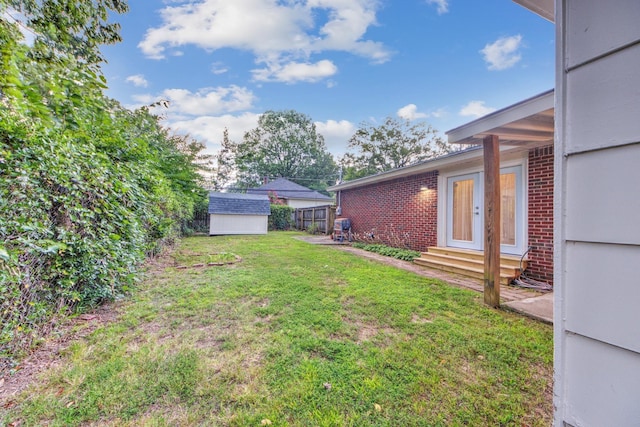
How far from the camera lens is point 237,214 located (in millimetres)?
14250

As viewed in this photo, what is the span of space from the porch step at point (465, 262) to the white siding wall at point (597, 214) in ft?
15.4

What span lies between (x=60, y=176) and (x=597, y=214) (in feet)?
A: 11.1

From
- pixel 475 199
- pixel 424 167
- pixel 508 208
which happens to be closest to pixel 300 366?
pixel 508 208

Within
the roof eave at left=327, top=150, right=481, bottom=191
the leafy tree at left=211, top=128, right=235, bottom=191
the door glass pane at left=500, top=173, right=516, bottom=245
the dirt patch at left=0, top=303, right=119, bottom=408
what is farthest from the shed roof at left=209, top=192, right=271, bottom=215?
the leafy tree at left=211, top=128, right=235, bottom=191

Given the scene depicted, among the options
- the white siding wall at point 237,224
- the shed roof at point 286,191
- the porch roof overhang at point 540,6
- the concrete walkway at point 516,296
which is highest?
the shed roof at point 286,191

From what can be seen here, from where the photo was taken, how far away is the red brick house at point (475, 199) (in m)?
3.46

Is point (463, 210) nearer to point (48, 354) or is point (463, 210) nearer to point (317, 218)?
point (48, 354)

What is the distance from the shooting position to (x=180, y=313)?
312cm

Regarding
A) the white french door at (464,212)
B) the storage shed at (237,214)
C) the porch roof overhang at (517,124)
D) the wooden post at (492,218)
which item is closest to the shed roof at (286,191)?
the storage shed at (237,214)

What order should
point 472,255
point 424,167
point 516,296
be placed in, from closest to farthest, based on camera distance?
point 516,296, point 472,255, point 424,167

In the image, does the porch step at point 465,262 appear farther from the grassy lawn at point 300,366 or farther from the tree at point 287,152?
the tree at point 287,152

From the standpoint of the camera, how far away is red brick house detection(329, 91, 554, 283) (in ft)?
11.4

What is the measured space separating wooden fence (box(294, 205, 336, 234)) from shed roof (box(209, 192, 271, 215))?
103 inches

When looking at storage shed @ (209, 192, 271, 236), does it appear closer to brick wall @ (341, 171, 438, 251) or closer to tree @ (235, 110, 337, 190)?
brick wall @ (341, 171, 438, 251)
